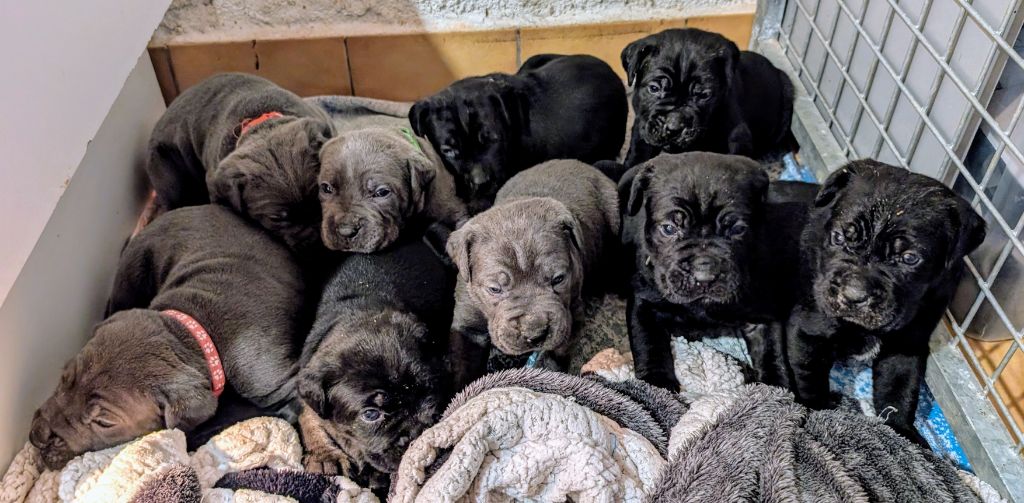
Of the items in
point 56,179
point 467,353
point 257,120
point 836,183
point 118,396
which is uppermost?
point 56,179

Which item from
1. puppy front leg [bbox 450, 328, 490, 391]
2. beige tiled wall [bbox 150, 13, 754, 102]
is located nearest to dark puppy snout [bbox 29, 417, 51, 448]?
puppy front leg [bbox 450, 328, 490, 391]

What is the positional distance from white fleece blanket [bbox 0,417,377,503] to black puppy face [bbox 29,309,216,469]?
54mm

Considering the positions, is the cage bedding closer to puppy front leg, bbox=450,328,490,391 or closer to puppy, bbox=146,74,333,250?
puppy front leg, bbox=450,328,490,391

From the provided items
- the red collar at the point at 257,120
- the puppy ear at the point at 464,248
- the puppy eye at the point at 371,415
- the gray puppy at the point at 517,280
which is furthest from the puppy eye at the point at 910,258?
the red collar at the point at 257,120

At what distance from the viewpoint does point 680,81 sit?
11.4 feet

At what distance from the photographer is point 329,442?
2.77 meters

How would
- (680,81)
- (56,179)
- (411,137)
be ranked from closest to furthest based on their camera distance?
1. (56,179)
2. (680,81)
3. (411,137)

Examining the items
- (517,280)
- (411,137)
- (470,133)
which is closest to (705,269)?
(517,280)

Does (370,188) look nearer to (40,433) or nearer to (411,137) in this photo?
(411,137)

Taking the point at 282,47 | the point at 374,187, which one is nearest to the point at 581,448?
the point at 374,187

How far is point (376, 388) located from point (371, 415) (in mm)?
102

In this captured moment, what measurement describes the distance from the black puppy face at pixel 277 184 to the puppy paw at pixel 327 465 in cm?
90

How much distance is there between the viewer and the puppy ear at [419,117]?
12.0ft

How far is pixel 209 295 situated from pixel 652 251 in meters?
1.64
